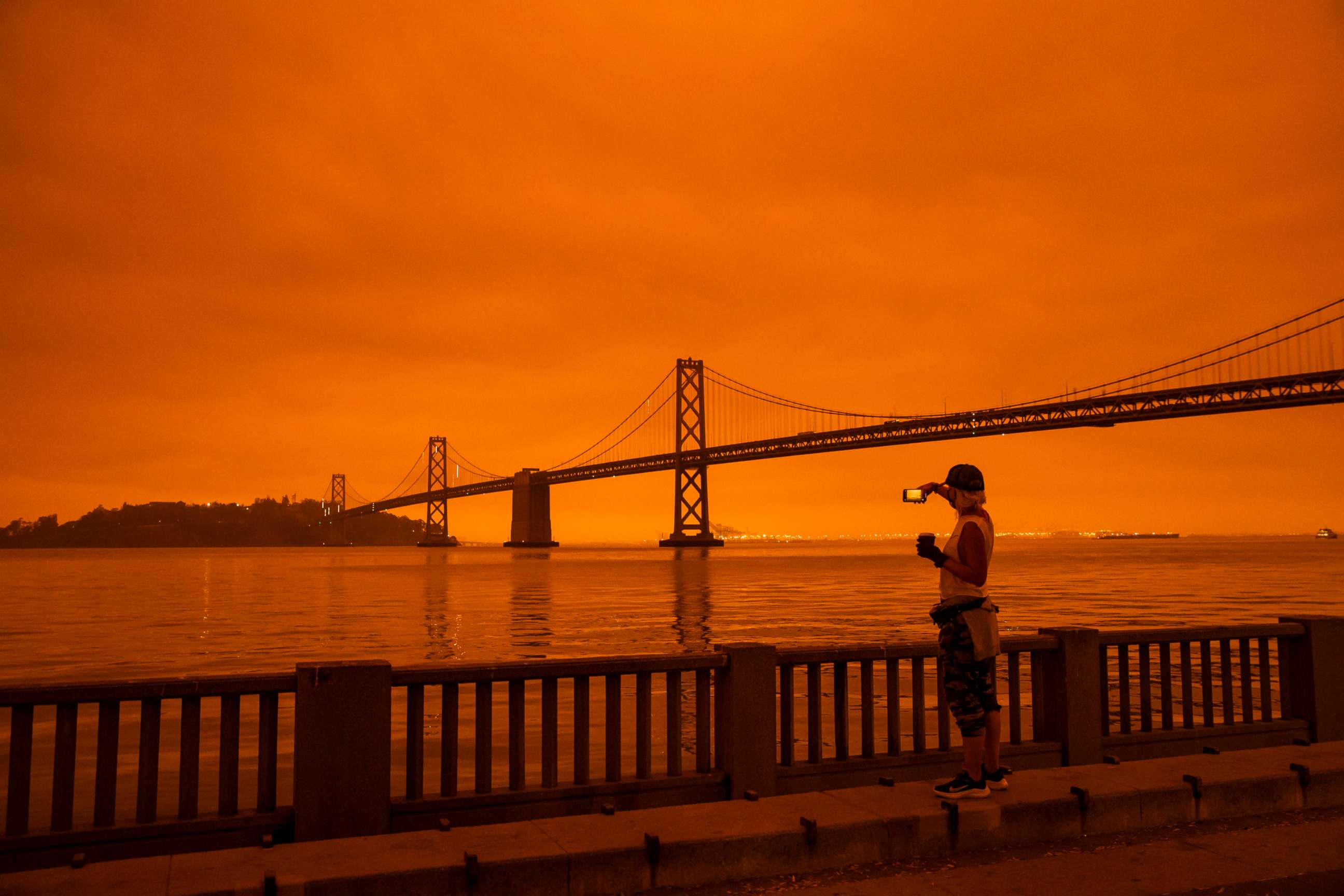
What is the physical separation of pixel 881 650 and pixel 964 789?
87 cm

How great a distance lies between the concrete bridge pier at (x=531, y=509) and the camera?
4304 inches

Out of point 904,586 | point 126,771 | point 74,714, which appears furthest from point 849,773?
point 904,586

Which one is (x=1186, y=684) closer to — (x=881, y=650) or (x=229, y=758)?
(x=881, y=650)

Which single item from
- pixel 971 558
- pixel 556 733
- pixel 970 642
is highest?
pixel 971 558

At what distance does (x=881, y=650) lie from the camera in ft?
17.8

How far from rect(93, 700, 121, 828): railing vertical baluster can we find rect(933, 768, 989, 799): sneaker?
11.4ft

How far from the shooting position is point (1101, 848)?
4.61 m

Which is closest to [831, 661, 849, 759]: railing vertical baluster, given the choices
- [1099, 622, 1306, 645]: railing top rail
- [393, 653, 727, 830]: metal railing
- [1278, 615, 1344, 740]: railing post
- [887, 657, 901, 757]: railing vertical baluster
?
[887, 657, 901, 757]: railing vertical baluster

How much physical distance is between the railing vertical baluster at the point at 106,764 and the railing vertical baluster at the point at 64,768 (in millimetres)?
95

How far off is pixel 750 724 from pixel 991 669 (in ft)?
3.88

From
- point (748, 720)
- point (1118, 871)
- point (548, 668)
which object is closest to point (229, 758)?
point (548, 668)

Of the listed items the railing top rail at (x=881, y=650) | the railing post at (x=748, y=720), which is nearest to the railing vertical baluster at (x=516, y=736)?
the railing post at (x=748, y=720)

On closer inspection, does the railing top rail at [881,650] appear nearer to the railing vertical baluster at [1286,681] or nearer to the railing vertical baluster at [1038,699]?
the railing vertical baluster at [1038,699]

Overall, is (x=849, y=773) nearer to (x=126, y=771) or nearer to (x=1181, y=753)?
(x=1181, y=753)
